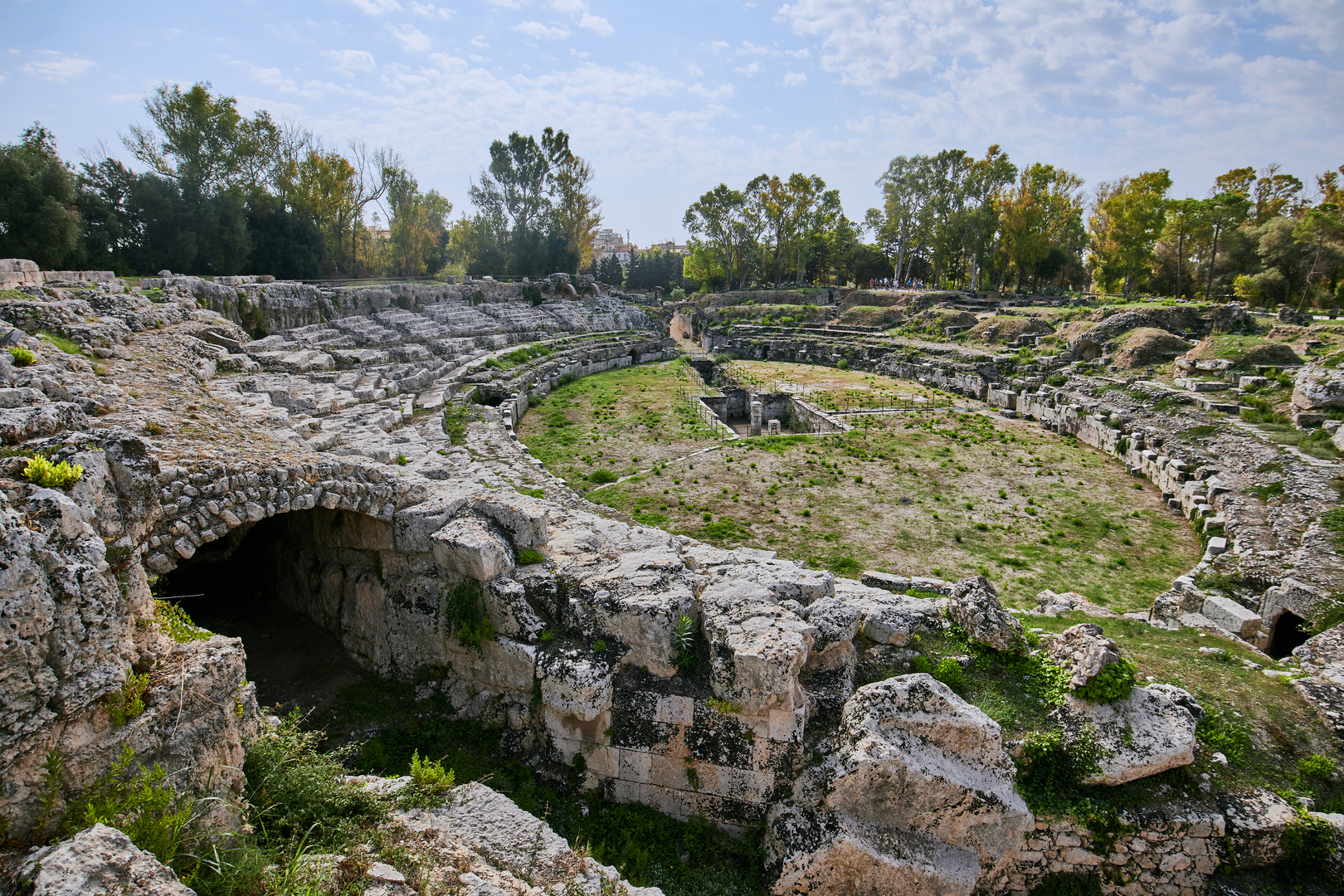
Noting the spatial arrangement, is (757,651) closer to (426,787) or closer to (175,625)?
(426,787)

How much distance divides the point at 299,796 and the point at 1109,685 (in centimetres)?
652

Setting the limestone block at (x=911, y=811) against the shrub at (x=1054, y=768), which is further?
the shrub at (x=1054, y=768)

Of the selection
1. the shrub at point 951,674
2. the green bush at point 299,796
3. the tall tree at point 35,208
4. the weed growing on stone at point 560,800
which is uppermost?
the tall tree at point 35,208

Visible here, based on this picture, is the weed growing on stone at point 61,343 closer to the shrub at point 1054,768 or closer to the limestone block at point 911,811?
the limestone block at point 911,811

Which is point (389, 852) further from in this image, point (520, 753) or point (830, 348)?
point (830, 348)

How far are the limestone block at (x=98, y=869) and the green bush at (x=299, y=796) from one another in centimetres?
99

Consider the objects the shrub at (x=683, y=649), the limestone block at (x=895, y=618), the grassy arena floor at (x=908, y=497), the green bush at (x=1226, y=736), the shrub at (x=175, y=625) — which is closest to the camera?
the shrub at (x=175, y=625)

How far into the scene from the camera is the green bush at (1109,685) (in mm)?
5195

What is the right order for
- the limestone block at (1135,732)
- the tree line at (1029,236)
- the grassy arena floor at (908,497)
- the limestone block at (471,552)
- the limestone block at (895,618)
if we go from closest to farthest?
the limestone block at (1135,732), the limestone block at (895,618), the limestone block at (471,552), the grassy arena floor at (908,497), the tree line at (1029,236)

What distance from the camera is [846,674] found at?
223 inches

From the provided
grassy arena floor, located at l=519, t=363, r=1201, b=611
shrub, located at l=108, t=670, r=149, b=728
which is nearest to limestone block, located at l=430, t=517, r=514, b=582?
shrub, located at l=108, t=670, r=149, b=728

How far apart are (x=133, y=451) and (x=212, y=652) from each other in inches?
76.7

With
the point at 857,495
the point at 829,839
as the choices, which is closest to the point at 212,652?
the point at 829,839

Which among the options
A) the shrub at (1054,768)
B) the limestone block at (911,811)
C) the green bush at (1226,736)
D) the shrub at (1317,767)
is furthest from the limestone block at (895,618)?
the shrub at (1317,767)
